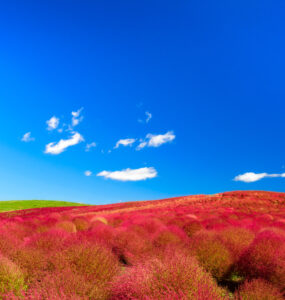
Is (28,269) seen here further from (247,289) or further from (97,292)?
(247,289)

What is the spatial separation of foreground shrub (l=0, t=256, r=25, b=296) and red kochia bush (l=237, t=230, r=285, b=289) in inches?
181

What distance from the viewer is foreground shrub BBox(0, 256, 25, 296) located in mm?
3774

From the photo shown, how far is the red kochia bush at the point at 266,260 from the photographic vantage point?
4090mm

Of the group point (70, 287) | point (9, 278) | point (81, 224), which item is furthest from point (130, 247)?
point (81, 224)

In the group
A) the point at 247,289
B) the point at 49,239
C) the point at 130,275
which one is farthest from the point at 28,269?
the point at 247,289

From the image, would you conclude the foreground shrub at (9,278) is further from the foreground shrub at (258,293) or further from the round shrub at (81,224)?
the round shrub at (81,224)

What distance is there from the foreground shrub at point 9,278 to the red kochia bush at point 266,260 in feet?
15.1

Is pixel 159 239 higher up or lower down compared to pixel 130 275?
lower down

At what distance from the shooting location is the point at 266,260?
442 centimetres

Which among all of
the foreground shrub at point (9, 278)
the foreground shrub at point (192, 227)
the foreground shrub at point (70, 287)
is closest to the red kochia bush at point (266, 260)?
the foreground shrub at point (70, 287)

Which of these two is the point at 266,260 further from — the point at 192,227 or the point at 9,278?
the point at 192,227

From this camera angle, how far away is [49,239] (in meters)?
5.70

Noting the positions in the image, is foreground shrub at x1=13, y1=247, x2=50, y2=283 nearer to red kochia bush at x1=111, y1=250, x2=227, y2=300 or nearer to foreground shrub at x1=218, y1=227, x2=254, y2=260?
red kochia bush at x1=111, y1=250, x2=227, y2=300

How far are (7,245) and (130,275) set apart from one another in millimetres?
4179
